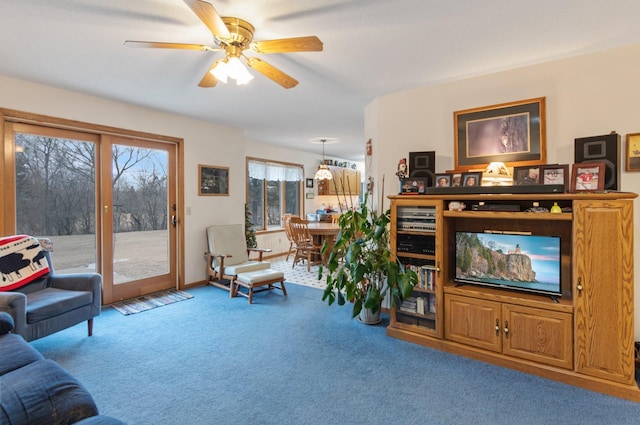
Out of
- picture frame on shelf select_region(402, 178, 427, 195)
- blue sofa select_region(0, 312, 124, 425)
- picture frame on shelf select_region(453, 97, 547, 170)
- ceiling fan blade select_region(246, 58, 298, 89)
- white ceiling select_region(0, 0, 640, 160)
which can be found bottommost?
blue sofa select_region(0, 312, 124, 425)

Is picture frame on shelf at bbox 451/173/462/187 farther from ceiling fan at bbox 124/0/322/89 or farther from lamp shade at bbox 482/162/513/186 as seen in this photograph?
ceiling fan at bbox 124/0/322/89

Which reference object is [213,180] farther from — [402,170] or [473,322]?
[473,322]

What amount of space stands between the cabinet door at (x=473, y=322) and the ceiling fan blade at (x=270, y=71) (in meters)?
2.16

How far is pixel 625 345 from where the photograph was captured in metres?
2.05

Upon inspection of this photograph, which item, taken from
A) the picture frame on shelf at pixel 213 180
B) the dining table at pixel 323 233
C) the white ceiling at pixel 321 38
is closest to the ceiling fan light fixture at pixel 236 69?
the white ceiling at pixel 321 38

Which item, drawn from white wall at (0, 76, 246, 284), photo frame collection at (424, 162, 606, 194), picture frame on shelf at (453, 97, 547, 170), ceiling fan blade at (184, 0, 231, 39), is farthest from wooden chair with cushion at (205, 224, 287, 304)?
ceiling fan blade at (184, 0, 231, 39)

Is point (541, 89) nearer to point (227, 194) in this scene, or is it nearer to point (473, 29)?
point (473, 29)

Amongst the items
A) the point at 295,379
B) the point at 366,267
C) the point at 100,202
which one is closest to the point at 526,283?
the point at 366,267

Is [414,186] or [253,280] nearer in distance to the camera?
[414,186]

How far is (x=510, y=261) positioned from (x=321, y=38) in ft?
7.34

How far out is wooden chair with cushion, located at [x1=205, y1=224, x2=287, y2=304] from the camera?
4.00 metres

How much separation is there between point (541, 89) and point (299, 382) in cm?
301

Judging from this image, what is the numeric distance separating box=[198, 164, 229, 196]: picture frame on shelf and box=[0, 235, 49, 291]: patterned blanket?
2.04 meters

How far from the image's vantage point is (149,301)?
392 cm
